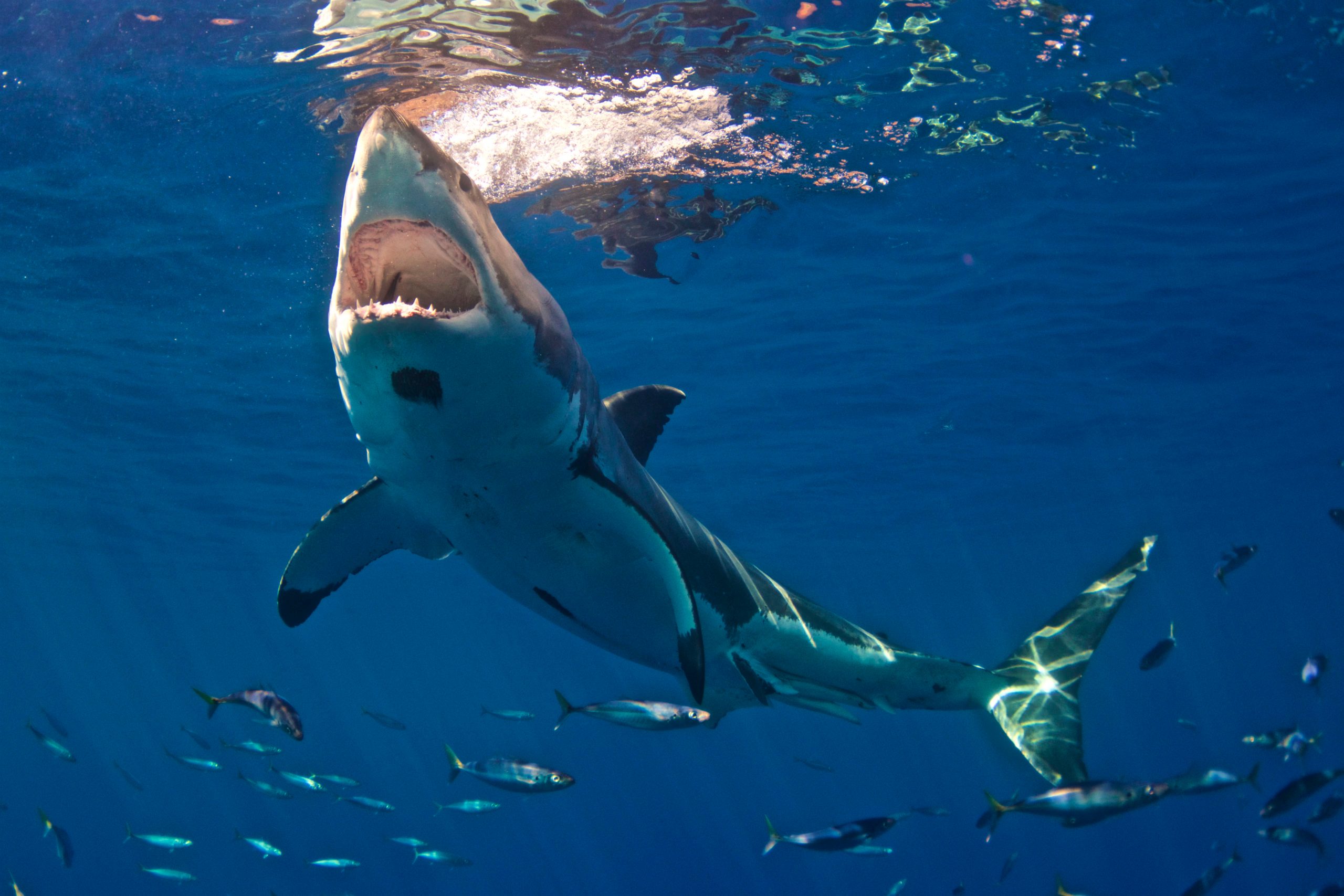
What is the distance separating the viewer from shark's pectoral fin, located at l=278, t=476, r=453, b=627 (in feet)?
13.1

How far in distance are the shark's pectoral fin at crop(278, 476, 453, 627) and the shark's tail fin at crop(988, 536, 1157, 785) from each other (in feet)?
17.5

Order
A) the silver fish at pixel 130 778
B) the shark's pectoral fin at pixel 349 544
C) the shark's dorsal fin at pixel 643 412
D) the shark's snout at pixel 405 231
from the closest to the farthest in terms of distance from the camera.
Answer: the shark's snout at pixel 405 231 < the shark's pectoral fin at pixel 349 544 < the shark's dorsal fin at pixel 643 412 < the silver fish at pixel 130 778

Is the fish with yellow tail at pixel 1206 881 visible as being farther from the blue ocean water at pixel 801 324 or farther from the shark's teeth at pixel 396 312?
the shark's teeth at pixel 396 312

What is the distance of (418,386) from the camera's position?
2643 mm

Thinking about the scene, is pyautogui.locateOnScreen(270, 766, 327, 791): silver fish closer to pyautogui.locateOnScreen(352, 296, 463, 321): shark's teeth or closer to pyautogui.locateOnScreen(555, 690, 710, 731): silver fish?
pyautogui.locateOnScreen(555, 690, 710, 731): silver fish

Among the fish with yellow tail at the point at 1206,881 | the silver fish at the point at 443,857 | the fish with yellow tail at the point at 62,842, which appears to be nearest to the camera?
the fish with yellow tail at the point at 1206,881

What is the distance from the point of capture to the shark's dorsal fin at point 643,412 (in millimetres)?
4980

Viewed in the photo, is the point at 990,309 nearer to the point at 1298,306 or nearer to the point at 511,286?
the point at 1298,306

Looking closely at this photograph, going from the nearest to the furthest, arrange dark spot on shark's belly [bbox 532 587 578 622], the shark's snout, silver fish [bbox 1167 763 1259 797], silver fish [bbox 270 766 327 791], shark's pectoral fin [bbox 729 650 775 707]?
the shark's snout
dark spot on shark's belly [bbox 532 587 578 622]
shark's pectoral fin [bbox 729 650 775 707]
silver fish [bbox 1167 763 1259 797]
silver fish [bbox 270 766 327 791]

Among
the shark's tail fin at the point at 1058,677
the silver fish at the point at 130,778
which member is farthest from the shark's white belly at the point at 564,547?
the silver fish at the point at 130,778

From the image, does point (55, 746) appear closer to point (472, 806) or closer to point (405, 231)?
point (472, 806)

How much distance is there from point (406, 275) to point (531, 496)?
4.14 feet

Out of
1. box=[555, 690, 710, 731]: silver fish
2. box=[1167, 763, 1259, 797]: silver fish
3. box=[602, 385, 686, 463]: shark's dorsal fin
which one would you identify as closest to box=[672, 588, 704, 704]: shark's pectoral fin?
box=[602, 385, 686, 463]: shark's dorsal fin

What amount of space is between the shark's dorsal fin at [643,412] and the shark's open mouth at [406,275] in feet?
7.54
